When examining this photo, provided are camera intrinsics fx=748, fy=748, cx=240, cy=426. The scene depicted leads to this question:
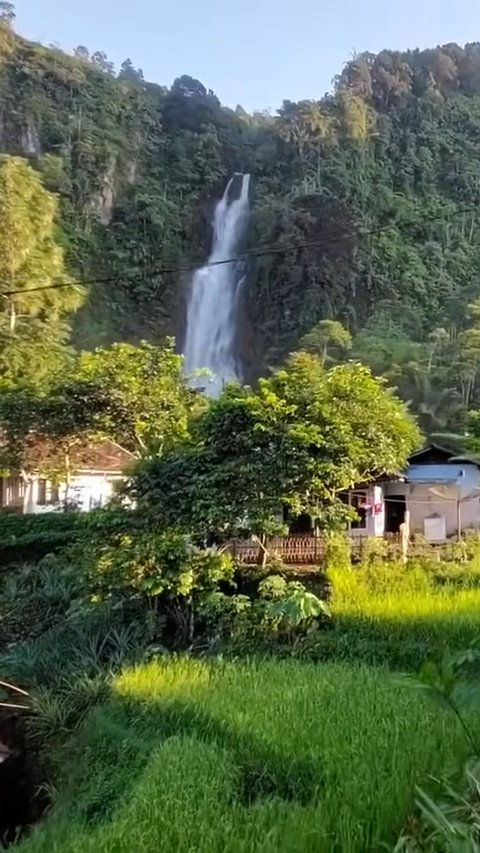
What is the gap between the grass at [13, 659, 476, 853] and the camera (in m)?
2.90

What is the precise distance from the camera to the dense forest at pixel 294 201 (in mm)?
26906

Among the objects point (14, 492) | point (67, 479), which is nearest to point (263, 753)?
point (67, 479)

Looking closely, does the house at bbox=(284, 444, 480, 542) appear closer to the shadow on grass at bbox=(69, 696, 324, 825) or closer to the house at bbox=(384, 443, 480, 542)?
the house at bbox=(384, 443, 480, 542)

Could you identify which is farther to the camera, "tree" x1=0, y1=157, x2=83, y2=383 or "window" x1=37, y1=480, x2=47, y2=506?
"tree" x1=0, y1=157, x2=83, y2=383

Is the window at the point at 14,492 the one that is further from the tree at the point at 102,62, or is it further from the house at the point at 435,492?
the tree at the point at 102,62

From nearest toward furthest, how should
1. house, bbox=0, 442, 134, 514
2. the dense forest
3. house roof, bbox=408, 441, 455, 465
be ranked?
1. house roof, bbox=408, 441, 455, 465
2. house, bbox=0, 442, 134, 514
3. the dense forest

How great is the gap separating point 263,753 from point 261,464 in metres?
4.34

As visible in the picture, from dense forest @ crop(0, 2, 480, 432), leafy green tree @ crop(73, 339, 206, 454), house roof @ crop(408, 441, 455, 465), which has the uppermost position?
dense forest @ crop(0, 2, 480, 432)

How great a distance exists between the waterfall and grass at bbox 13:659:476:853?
67.0 feet

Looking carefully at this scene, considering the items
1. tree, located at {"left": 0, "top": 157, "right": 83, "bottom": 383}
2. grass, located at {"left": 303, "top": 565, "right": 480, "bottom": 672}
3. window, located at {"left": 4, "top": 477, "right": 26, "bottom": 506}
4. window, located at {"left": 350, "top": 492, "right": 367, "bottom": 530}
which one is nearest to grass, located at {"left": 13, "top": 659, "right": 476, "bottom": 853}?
grass, located at {"left": 303, "top": 565, "right": 480, "bottom": 672}

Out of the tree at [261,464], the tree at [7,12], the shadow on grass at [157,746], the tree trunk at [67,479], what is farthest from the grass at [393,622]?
the tree at [7,12]

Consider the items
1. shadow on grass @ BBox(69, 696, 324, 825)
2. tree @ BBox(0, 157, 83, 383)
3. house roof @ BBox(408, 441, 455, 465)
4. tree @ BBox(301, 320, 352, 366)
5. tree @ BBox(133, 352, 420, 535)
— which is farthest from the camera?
tree @ BBox(301, 320, 352, 366)

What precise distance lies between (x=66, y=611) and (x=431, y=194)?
2960 cm

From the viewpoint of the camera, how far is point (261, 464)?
810cm
